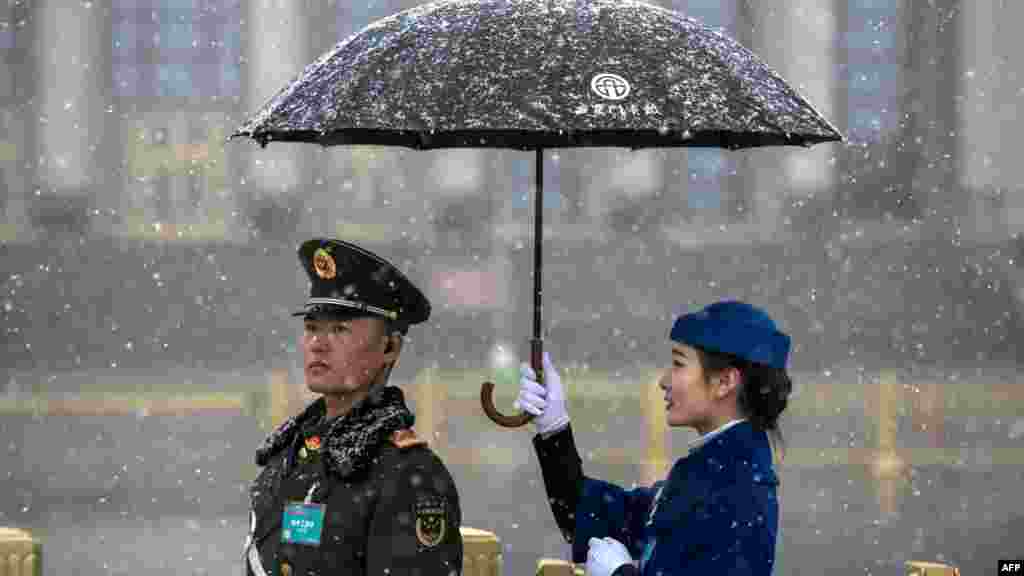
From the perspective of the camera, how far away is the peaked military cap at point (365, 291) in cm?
337

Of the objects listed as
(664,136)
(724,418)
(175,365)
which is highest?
(664,136)

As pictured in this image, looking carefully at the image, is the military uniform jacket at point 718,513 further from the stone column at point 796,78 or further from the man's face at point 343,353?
the stone column at point 796,78

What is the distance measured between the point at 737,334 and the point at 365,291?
783 millimetres

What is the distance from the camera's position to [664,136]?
4.14m

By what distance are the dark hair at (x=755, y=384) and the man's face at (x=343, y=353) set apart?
0.67m

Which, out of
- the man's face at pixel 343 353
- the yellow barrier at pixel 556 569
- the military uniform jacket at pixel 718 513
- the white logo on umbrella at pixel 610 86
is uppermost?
the white logo on umbrella at pixel 610 86

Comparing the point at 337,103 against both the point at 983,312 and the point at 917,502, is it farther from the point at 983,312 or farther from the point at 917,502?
the point at 983,312

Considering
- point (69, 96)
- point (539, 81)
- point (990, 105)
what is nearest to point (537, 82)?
point (539, 81)

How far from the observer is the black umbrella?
142 inches

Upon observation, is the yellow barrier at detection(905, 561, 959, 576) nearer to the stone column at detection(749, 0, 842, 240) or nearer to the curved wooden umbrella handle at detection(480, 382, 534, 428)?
the curved wooden umbrella handle at detection(480, 382, 534, 428)

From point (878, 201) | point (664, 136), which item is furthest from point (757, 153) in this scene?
point (664, 136)

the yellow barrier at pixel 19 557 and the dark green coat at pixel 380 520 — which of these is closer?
the dark green coat at pixel 380 520

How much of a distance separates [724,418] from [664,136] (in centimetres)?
97

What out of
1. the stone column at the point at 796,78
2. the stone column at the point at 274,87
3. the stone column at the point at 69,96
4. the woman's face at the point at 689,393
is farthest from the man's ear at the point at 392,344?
the stone column at the point at 69,96
